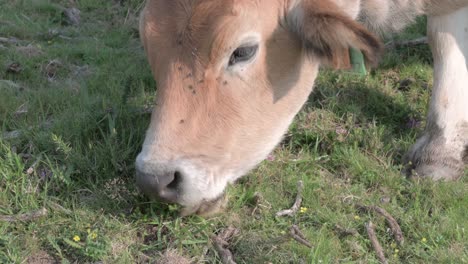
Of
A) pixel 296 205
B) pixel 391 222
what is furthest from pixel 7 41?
pixel 391 222

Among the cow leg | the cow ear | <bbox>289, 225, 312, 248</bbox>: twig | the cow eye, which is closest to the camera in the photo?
the cow ear

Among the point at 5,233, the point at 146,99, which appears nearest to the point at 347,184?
the point at 146,99

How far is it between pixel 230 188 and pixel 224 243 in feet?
1.33

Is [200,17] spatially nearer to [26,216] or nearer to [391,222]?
[26,216]

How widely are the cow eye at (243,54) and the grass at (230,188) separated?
2.76 ft

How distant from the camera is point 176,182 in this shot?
10.4 feet

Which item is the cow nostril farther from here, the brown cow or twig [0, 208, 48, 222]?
twig [0, 208, 48, 222]

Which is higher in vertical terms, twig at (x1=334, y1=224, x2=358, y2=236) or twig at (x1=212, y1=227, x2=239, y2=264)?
twig at (x1=334, y1=224, x2=358, y2=236)

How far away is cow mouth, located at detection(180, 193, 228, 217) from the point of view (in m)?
3.38

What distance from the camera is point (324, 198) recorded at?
151 inches

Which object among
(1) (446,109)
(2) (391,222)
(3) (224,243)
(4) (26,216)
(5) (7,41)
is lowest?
(5) (7,41)

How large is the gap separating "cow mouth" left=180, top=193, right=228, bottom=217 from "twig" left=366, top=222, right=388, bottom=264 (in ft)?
2.50

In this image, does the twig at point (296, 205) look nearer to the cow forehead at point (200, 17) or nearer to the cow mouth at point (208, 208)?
the cow mouth at point (208, 208)

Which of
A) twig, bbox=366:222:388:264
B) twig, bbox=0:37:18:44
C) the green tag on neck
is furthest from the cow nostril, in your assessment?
twig, bbox=0:37:18:44
